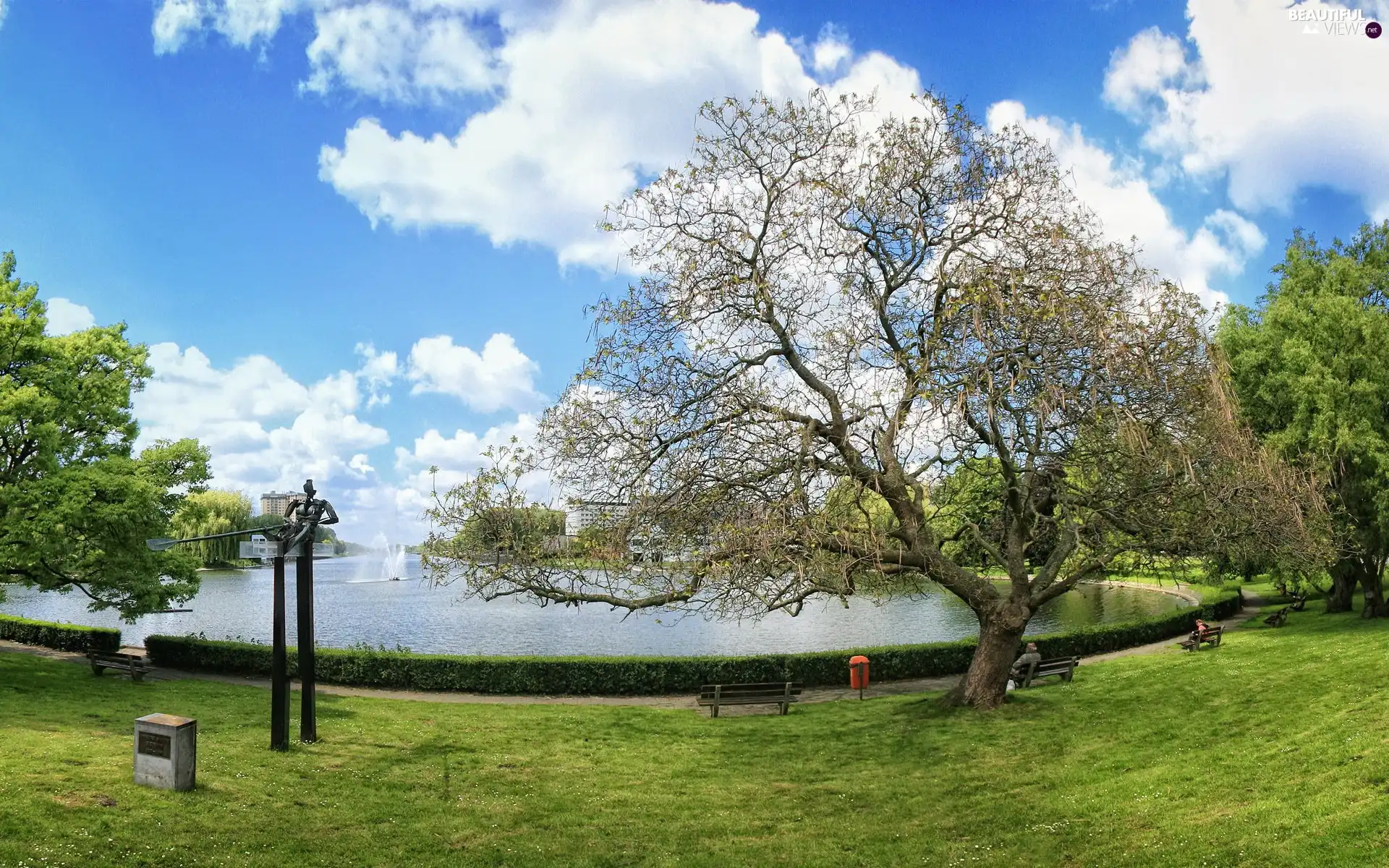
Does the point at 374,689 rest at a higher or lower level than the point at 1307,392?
lower

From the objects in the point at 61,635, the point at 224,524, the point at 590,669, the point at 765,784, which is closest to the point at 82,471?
the point at 61,635

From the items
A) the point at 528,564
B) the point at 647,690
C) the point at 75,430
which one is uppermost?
the point at 75,430

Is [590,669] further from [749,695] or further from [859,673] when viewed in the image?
[859,673]

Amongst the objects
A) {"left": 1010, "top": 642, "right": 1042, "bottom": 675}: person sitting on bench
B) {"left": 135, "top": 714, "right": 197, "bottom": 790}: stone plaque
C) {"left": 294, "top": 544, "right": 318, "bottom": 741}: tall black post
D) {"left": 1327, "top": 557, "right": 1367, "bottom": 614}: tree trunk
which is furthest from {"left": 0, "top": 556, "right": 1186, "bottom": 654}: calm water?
{"left": 135, "top": 714, "right": 197, "bottom": 790}: stone plaque

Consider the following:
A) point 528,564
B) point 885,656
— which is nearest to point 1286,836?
point 528,564

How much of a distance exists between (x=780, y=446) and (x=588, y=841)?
245 inches

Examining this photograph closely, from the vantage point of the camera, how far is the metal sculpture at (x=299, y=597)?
13461 mm

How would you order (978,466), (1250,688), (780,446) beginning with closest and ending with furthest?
1. (780,446)
2. (1250,688)
3. (978,466)

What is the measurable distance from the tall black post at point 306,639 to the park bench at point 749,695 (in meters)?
7.50

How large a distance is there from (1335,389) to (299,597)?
86.3ft

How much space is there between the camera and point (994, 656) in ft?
50.8

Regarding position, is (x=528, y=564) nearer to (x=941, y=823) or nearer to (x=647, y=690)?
(x=941, y=823)

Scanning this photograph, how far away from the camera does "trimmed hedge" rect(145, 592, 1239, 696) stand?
2128 centimetres

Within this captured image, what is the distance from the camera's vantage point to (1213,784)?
1029cm
